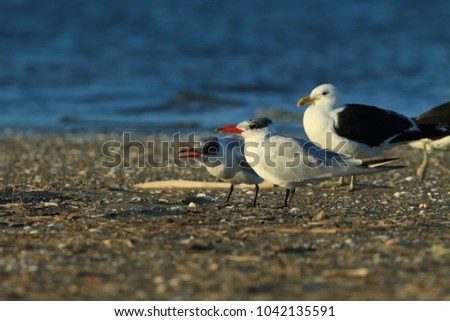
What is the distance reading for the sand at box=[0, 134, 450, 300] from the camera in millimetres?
4250

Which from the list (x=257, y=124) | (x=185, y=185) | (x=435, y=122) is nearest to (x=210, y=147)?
(x=257, y=124)

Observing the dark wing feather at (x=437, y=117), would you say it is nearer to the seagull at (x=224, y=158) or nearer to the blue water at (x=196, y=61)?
the seagull at (x=224, y=158)

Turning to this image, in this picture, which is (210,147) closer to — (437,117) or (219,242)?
(219,242)

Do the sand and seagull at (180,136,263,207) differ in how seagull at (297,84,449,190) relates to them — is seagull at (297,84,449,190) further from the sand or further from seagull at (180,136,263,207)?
seagull at (180,136,263,207)

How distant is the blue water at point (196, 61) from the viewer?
1584cm

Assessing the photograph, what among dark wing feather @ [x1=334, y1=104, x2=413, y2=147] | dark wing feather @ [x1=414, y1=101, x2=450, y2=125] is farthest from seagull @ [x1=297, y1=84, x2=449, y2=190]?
dark wing feather @ [x1=414, y1=101, x2=450, y2=125]

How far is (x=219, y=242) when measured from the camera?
5262 millimetres

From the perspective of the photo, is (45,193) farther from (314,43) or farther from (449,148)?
(314,43)

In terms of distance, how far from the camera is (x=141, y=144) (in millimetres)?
11672

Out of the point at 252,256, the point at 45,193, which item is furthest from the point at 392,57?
the point at 252,256

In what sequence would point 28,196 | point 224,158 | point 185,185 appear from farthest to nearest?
point 185,185
point 28,196
point 224,158

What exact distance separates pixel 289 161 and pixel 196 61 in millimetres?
15358

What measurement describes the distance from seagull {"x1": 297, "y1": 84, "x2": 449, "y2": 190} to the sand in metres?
0.41

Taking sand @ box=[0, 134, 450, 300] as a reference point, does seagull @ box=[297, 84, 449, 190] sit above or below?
above
